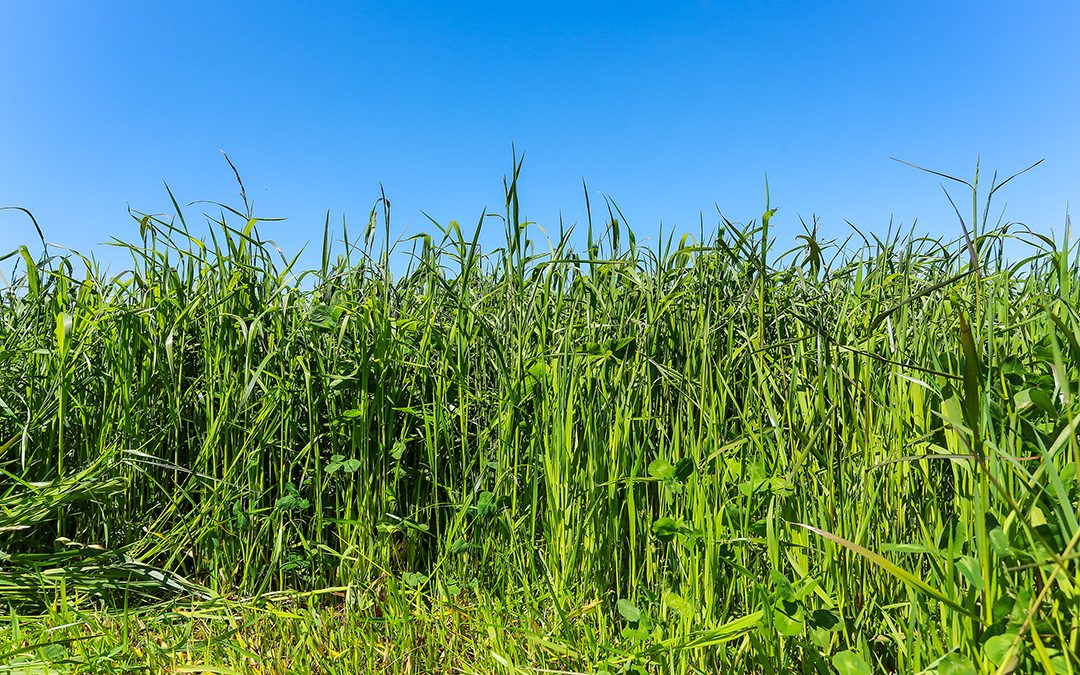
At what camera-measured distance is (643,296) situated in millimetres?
1918

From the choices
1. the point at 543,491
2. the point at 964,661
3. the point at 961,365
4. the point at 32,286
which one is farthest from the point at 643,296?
the point at 32,286

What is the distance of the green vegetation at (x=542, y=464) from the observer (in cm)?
131

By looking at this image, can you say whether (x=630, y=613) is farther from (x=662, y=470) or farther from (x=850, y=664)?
(x=850, y=664)

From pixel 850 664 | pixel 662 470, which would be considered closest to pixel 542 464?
pixel 662 470

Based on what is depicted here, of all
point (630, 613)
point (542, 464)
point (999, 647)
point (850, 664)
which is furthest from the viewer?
point (542, 464)

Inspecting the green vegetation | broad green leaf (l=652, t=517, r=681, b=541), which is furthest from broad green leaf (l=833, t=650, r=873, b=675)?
broad green leaf (l=652, t=517, r=681, b=541)

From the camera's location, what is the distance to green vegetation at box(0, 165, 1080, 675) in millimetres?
1314

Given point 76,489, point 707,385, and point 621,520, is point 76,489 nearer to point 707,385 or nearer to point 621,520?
point 621,520

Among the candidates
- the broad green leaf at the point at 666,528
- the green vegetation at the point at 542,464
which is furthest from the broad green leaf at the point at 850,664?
the broad green leaf at the point at 666,528

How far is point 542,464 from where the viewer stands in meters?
1.76

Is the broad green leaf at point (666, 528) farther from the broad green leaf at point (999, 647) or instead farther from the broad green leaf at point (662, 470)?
the broad green leaf at point (999, 647)

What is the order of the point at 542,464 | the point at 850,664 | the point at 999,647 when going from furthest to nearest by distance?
1. the point at 542,464
2. the point at 850,664
3. the point at 999,647

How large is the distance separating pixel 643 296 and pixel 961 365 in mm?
752

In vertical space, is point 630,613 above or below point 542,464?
below
